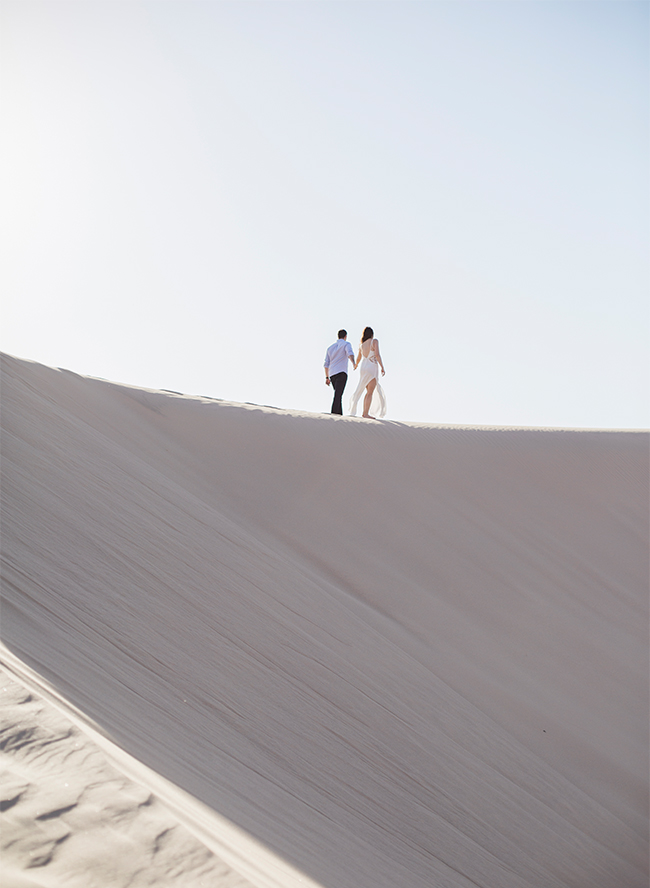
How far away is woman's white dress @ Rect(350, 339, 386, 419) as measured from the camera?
8.33 metres

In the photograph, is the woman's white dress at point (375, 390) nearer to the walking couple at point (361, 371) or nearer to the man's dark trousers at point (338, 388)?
the walking couple at point (361, 371)

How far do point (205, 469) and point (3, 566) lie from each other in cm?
360

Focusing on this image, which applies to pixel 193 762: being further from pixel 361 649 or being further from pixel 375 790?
pixel 361 649

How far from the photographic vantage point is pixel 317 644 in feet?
11.2

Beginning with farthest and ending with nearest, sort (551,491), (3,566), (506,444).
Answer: (506,444) → (551,491) → (3,566)

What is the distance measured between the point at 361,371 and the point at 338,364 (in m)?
0.37

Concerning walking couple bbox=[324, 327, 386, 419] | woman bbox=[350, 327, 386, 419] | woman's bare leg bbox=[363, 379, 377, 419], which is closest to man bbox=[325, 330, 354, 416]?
walking couple bbox=[324, 327, 386, 419]

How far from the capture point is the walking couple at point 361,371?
835 cm

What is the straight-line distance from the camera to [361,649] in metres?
3.70

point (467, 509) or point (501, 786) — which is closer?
point (501, 786)

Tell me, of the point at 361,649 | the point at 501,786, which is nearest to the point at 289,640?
the point at 361,649

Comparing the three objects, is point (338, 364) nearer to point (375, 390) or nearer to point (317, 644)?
point (375, 390)

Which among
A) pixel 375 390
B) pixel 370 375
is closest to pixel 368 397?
pixel 375 390

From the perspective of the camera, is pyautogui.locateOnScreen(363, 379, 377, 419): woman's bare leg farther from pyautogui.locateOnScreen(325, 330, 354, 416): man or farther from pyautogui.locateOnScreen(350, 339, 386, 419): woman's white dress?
pyautogui.locateOnScreen(325, 330, 354, 416): man
